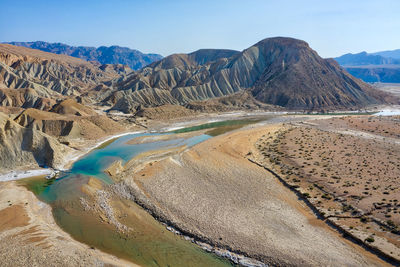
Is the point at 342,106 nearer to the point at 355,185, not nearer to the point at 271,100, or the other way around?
the point at 271,100

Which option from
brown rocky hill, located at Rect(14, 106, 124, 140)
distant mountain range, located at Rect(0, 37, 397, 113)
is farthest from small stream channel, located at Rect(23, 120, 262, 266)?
distant mountain range, located at Rect(0, 37, 397, 113)

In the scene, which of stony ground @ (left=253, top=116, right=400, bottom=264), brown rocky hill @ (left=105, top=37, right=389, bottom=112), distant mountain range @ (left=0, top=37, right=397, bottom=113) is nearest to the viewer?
stony ground @ (left=253, top=116, right=400, bottom=264)

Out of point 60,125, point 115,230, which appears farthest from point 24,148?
point 115,230

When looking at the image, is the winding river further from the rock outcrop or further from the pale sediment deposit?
the rock outcrop

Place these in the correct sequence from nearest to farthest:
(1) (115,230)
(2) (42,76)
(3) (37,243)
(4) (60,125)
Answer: (3) (37,243), (1) (115,230), (4) (60,125), (2) (42,76)

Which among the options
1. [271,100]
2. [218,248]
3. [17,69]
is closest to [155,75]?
[271,100]

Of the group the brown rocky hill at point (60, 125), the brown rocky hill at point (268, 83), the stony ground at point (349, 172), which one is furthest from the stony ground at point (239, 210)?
the brown rocky hill at point (268, 83)

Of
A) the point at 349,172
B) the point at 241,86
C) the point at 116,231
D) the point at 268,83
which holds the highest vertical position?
the point at 268,83

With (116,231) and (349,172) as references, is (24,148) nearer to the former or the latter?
(116,231)
